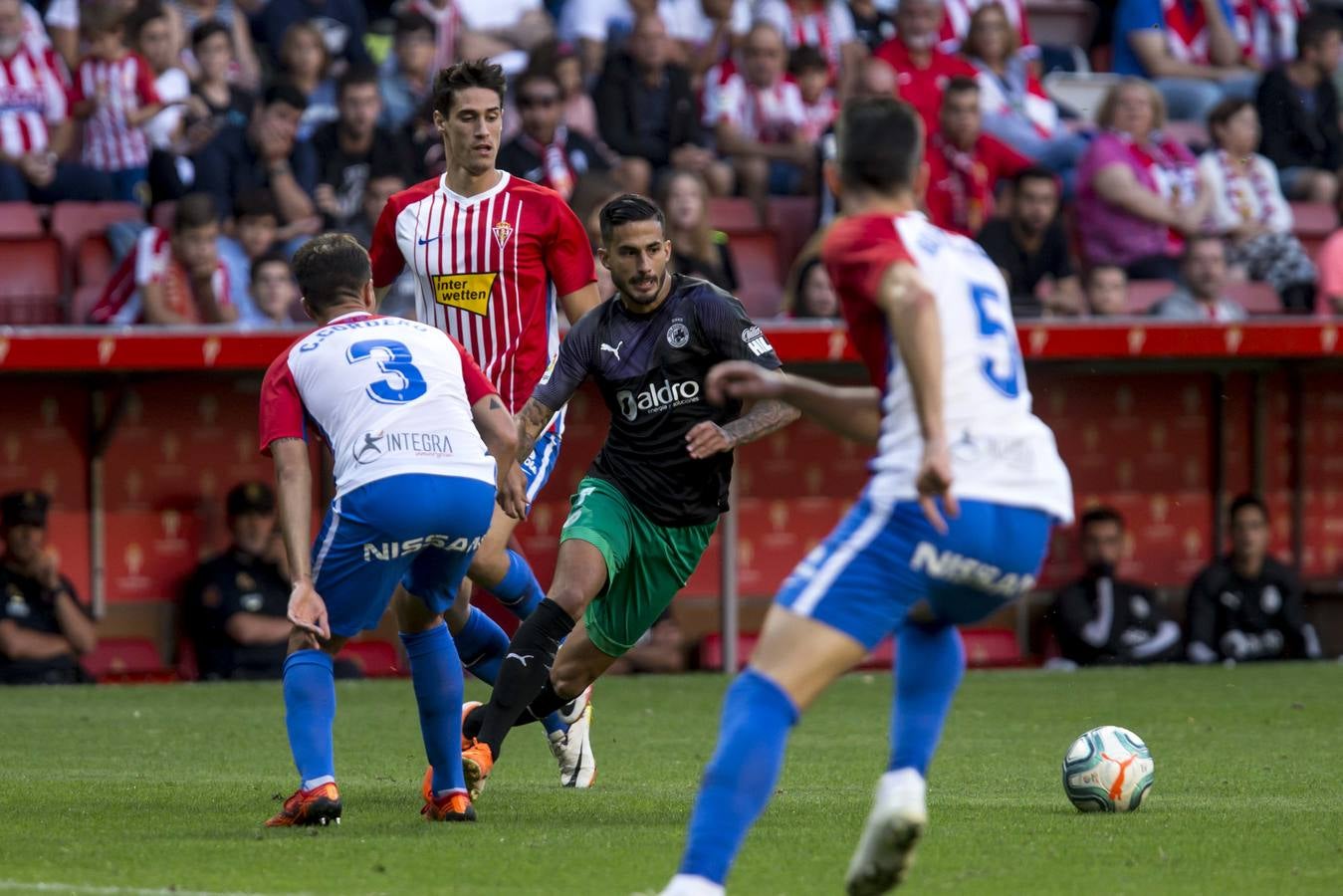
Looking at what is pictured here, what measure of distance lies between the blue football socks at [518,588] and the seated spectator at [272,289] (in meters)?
4.71

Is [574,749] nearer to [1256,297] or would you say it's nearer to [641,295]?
[641,295]

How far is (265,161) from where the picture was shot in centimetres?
1298

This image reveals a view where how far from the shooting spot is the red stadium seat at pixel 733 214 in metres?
13.7

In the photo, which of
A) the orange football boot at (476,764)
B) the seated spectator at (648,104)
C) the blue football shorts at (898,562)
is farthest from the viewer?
the seated spectator at (648,104)

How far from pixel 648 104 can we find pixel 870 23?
2.60m

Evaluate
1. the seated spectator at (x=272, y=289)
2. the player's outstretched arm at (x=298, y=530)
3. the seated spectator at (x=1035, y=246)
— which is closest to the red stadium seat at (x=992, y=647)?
the seated spectator at (x=1035, y=246)

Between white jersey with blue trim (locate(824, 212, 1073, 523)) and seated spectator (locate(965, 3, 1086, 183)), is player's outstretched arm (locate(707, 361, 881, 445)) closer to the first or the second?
white jersey with blue trim (locate(824, 212, 1073, 523))

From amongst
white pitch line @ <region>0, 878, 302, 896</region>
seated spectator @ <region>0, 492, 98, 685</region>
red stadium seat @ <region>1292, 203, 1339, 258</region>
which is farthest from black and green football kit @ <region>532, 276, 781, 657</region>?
red stadium seat @ <region>1292, 203, 1339, 258</region>

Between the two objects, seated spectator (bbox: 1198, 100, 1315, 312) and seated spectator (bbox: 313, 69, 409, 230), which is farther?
seated spectator (bbox: 1198, 100, 1315, 312)

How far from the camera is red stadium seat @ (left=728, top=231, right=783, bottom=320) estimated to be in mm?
13336

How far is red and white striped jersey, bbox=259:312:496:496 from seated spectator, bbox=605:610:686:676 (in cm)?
690

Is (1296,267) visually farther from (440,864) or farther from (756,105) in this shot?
(440,864)

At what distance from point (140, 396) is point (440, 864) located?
25.3 ft

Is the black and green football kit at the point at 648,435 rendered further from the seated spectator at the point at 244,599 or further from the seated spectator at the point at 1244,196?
the seated spectator at the point at 1244,196
